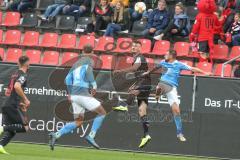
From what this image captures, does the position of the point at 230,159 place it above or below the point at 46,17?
below

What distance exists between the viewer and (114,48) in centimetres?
2259

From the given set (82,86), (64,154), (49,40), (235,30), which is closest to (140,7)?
(49,40)

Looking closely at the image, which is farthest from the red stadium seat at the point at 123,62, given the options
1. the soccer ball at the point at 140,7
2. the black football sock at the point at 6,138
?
the black football sock at the point at 6,138

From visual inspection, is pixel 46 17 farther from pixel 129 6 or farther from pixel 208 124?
pixel 208 124

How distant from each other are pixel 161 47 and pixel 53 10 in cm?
446

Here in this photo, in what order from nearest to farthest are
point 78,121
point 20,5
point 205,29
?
point 78,121
point 205,29
point 20,5

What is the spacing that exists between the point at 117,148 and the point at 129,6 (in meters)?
Answer: 7.47

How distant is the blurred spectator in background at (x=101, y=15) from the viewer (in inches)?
922

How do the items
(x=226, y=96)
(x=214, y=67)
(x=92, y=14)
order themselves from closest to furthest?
(x=226, y=96) < (x=214, y=67) < (x=92, y=14)

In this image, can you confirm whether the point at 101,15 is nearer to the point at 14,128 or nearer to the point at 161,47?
the point at 161,47

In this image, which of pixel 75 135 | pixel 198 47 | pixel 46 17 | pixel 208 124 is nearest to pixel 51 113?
pixel 75 135

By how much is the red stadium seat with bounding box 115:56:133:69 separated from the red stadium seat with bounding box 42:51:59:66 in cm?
200

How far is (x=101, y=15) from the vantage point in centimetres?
2348

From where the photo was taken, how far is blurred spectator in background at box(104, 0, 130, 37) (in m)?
23.1
